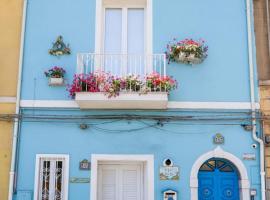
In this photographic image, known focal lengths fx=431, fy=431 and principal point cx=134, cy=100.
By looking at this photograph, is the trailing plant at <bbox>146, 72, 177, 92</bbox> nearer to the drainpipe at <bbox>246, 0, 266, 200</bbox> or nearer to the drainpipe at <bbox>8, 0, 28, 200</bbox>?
the drainpipe at <bbox>246, 0, 266, 200</bbox>

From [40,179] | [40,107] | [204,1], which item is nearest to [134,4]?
[204,1]

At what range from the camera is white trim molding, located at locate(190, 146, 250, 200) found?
999 cm

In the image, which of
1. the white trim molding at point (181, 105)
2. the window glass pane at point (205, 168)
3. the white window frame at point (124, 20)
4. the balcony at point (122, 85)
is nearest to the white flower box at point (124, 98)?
the balcony at point (122, 85)

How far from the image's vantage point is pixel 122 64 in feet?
35.1

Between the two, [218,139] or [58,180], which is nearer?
[58,180]

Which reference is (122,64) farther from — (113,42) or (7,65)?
(7,65)

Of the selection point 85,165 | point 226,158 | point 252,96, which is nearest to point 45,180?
point 85,165

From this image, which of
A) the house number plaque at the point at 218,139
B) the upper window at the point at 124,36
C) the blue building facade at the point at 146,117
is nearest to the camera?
the blue building facade at the point at 146,117

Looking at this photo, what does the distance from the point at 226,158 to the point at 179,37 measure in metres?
3.16

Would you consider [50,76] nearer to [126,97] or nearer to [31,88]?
[31,88]

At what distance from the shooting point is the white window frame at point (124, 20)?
10.7m

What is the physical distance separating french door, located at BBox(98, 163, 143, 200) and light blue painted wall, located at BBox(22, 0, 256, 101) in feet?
6.69

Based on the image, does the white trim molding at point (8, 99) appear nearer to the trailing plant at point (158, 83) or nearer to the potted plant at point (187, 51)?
the trailing plant at point (158, 83)

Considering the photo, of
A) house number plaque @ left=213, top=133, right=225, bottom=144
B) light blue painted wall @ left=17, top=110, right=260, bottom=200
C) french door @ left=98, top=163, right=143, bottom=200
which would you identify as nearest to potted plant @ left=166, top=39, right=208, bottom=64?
light blue painted wall @ left=17, top=110, right=260, bottom=200
